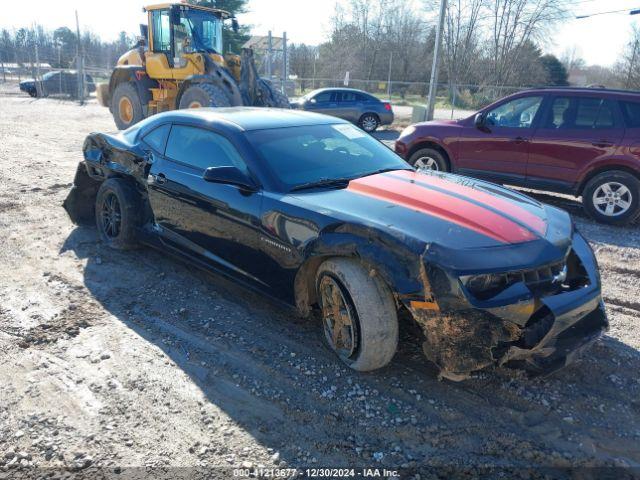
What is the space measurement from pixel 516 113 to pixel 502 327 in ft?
18.4

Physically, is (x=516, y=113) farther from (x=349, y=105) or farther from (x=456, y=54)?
(x=456, y=54)

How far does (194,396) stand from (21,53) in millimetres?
44227

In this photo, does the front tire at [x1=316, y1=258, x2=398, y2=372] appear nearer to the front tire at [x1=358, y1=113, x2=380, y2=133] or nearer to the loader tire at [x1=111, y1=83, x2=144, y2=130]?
the loader tire at [x1=111, y1=83, x2=144, y2=130]

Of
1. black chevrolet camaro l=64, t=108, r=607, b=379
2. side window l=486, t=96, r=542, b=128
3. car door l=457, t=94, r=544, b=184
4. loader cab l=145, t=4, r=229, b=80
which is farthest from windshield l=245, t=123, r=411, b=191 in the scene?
loader cab l=145, t=4, r=229, b=80

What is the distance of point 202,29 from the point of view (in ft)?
41.0

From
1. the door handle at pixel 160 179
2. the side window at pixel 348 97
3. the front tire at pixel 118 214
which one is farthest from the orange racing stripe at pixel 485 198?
the side window at pixel 348 97

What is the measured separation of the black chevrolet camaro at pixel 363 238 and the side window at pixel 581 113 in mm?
3729

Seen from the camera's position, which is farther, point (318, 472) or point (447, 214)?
point (447, 214)

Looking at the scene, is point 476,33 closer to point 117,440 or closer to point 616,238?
point 616,238

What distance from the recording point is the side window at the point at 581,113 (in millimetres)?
6812

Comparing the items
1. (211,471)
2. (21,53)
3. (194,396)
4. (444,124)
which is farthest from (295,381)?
(21,53)

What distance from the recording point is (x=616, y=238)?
20.5 feet

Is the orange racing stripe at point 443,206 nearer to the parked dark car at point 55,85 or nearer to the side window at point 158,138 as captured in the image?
the side window at point 158,138

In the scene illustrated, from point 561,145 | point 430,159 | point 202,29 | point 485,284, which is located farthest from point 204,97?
point 485,284
